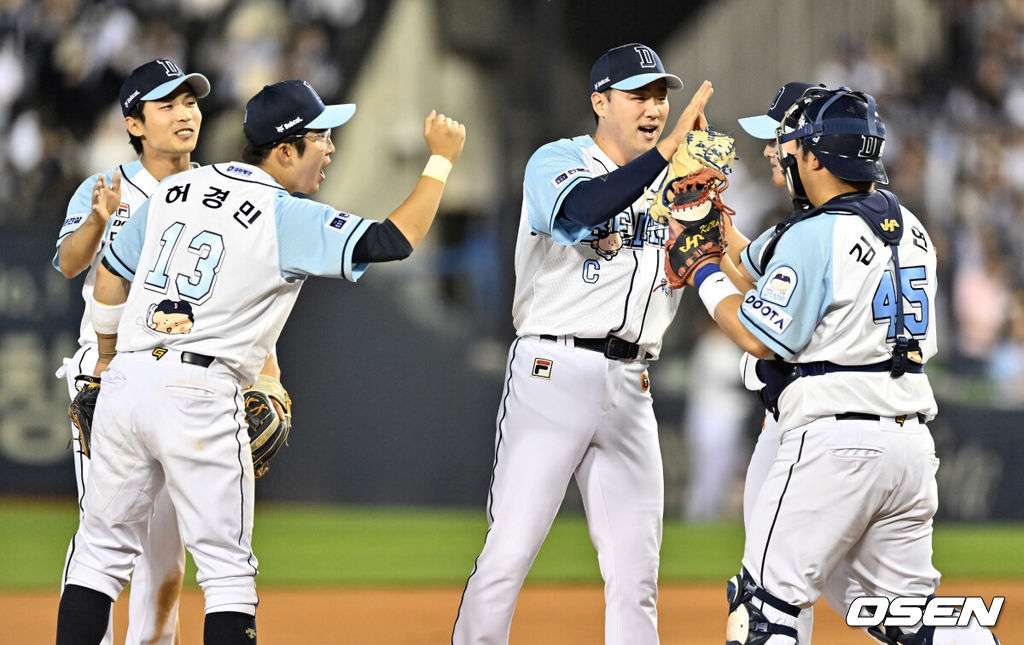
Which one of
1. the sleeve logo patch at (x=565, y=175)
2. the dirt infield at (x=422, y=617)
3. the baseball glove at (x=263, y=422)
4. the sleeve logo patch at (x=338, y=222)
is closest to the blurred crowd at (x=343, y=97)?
the dirt infield at (x=422, y=617)

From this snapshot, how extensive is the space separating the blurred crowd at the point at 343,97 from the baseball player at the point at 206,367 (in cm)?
610

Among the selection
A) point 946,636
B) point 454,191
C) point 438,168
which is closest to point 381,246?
point 438,168

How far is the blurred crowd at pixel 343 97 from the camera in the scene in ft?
33.1

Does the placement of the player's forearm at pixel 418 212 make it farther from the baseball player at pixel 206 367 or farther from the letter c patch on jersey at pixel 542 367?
the letter c patch on jersey at pixel 542 367

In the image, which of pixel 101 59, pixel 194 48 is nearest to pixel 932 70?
pixel 194 48

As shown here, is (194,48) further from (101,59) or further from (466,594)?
(466,594)

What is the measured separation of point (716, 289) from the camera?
3488 mm

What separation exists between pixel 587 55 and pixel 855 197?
299 inches

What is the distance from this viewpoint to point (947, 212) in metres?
11.4

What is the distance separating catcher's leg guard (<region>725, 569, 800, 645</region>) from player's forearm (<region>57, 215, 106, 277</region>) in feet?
7.89

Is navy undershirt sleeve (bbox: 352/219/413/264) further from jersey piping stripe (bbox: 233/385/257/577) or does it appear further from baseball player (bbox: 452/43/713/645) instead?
jersey piping stripe (bbox: 233/385/257/577)

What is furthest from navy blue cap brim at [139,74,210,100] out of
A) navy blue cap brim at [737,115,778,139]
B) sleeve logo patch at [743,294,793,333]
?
sleeve logo patch at [743,294,793,333]

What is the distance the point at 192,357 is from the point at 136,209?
100 centimetres

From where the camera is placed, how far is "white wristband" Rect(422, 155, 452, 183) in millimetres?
3766
